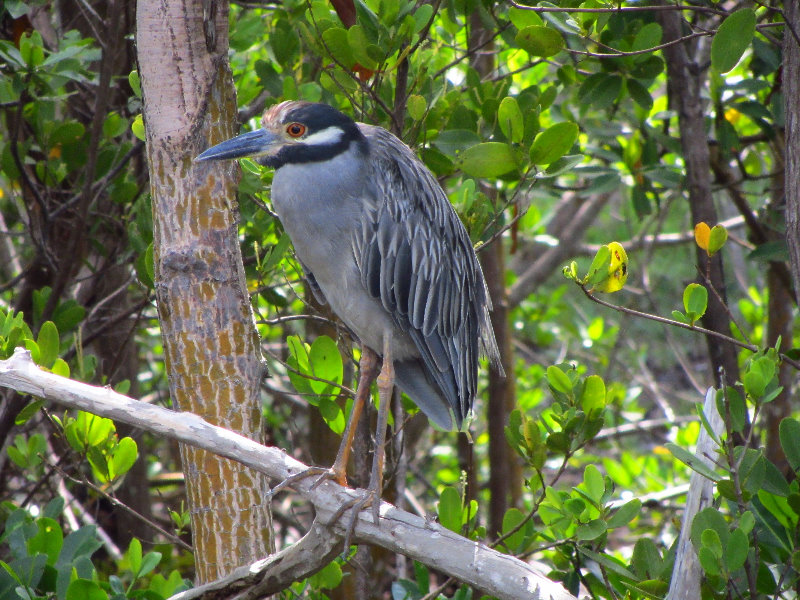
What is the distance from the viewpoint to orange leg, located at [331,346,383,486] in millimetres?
2725

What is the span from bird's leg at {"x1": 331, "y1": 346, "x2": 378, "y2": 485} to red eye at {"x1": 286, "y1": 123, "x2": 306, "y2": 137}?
2.54ft

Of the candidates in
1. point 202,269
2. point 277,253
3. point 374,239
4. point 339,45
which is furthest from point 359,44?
point 202,269

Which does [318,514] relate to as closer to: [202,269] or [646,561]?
[202,269]

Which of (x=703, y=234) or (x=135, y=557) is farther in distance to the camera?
(x=135, y=557)

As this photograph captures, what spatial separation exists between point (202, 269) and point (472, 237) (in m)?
1.00

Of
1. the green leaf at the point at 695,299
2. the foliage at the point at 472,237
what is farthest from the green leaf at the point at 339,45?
the green leaf at the point at 695,299

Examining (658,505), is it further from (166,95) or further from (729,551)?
(166,95)

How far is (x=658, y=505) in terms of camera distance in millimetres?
4250

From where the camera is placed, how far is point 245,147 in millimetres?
2521

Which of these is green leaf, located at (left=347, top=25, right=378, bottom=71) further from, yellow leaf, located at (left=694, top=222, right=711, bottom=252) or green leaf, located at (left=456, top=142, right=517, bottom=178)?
yellow leaf, located at (left=694, top=222, right=711, bottom=252)

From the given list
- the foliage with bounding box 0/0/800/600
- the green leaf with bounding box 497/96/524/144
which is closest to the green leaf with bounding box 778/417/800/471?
the foliage with bounding box 0/0/800/600

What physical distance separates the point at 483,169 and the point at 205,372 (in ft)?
A: 3.45

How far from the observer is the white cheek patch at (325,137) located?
271 centimetres

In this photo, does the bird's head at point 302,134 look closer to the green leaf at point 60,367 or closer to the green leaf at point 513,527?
the green leaf at point 60,367
